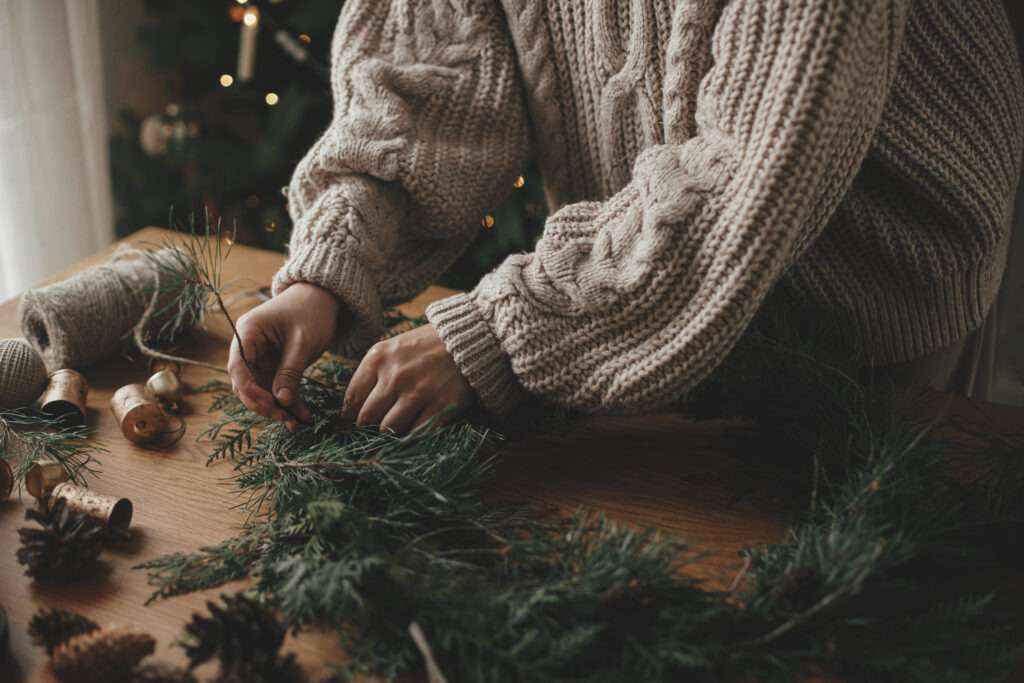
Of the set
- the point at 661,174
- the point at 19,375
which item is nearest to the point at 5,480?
the point at 19,375

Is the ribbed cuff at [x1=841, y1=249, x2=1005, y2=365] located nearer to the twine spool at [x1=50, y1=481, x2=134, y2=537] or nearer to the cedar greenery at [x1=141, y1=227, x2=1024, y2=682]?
the cedar greenery at [x1=141, y1=227, x2=1024, y2=682]

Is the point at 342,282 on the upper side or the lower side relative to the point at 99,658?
upper

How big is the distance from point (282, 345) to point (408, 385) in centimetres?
13

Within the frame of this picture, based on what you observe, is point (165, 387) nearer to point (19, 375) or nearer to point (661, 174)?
point (19, 375)

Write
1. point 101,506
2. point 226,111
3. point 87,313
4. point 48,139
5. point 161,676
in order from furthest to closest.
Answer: point 226,111 → point 48,139 → point 87,313 → point 101,506 → point 161,676

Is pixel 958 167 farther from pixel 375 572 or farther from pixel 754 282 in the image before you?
pixel 375 572

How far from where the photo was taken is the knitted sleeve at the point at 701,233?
1.64ft

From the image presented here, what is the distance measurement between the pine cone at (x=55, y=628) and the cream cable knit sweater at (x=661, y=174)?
0.31 metres

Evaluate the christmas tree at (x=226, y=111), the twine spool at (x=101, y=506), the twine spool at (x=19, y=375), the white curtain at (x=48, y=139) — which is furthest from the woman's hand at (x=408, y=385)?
the white curtain at (x=48, y=139)

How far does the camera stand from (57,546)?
49cm

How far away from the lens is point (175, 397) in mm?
708

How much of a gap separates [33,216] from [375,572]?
134 centimetres

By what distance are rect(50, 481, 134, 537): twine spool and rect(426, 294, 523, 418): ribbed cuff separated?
273 millimetres

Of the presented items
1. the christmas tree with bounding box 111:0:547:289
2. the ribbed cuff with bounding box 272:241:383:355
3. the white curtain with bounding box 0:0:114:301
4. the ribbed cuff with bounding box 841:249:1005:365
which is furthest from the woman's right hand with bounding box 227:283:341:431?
the white curtain with bounding box 0:0:114:301
